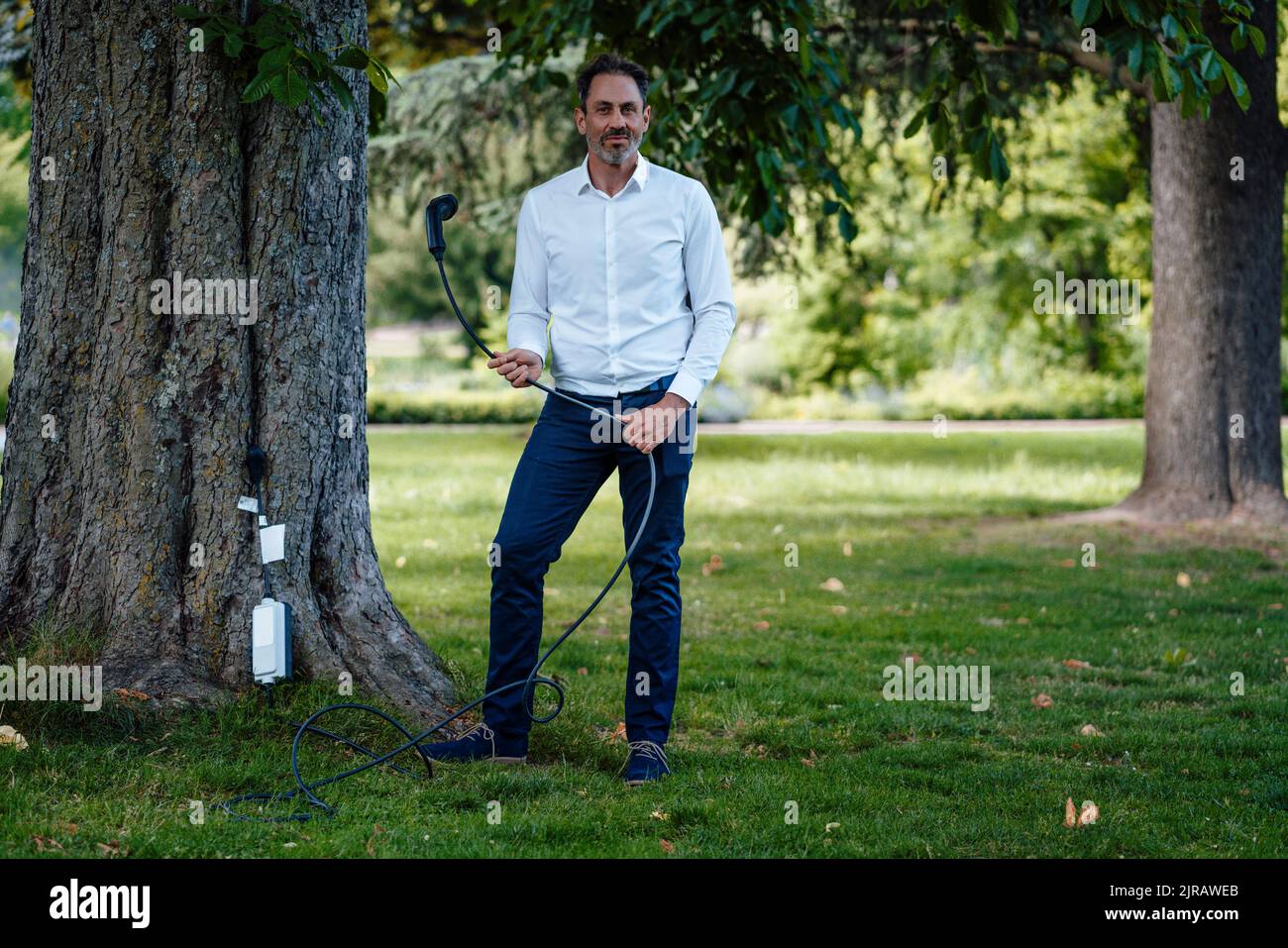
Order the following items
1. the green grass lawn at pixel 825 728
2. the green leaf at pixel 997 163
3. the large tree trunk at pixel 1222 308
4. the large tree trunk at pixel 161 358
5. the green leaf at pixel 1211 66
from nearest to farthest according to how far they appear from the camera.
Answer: the green grass lawn at pixel 825 728
the large tree trunk at pixel 161 358
the green leaf at pixel 1211 66
the green leaf at pixel 997 163
the large tree trunk at pixel 1222 308

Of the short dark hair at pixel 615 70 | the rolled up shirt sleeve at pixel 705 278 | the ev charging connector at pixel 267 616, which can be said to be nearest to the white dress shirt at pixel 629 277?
the rolled up shirt sleeve at pixel 705 278

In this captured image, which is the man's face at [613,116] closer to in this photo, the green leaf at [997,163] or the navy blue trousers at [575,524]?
the navy blue trousers at [575,524]

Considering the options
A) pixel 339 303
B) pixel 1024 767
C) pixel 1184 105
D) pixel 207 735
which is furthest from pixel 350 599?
pixel 1184 105

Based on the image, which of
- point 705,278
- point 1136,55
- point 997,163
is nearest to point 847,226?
point 997,163

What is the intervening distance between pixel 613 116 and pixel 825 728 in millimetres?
2327

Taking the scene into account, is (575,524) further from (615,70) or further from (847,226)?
(847,226)

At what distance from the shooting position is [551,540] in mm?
4297

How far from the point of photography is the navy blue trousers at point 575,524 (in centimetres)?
427

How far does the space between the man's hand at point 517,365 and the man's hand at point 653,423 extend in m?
0.32

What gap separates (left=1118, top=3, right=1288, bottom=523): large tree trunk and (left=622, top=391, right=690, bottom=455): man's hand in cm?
727

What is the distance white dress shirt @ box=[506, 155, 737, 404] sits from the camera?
4.25m

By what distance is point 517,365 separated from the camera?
163 inches

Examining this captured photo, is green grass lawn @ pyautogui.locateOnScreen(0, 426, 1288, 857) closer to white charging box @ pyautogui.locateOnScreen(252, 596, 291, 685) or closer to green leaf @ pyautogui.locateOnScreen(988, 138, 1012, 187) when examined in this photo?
white charging box @ pyautogui.locateOnScreen(252, 596, 291, 685)

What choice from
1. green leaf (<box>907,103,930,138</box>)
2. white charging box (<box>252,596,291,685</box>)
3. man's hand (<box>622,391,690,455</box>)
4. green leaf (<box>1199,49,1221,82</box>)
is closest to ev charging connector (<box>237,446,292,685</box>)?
white charging box (<box>252,596,291,685</box>)
